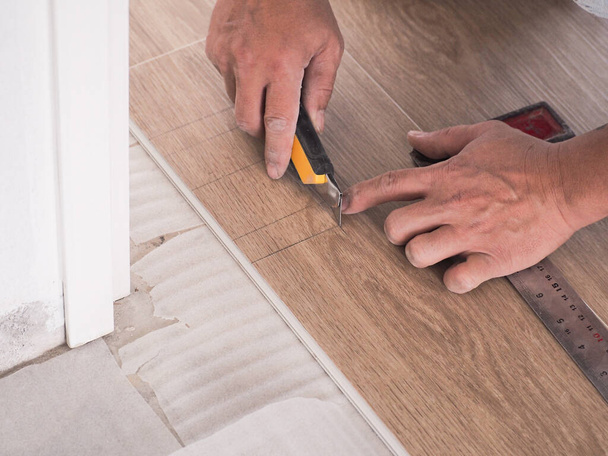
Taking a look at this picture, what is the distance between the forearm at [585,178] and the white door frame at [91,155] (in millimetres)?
706

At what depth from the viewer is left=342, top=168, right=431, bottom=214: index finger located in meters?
1.22

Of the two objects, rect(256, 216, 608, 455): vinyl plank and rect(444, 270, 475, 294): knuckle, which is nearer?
rect(256, 216, 608, 455): vinyl plank

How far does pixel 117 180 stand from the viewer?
928 millimetres

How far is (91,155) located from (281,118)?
0.46 metres

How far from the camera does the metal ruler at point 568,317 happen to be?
1145mm

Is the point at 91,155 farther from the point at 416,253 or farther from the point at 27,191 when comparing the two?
the point at 416,253

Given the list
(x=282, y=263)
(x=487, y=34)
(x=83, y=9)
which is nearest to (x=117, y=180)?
(x=83, y=9)

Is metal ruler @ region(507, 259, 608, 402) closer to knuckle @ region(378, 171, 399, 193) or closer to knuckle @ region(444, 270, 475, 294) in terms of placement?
knuckle @ region(444, 270, 475, 294)

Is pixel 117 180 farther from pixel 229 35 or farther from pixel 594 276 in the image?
pixel 594 276

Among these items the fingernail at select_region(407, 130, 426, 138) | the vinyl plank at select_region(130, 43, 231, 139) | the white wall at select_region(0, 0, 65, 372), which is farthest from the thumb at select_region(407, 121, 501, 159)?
the white wall at select_region(0, 0, 65, 372)

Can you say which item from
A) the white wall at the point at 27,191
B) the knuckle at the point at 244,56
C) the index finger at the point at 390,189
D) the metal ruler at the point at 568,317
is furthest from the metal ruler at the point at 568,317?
the white wall at the point at 27,191

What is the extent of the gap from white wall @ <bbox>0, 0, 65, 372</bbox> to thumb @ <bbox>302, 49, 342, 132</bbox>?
1.84ft

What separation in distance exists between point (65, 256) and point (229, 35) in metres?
0.58

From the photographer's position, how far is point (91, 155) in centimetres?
83
